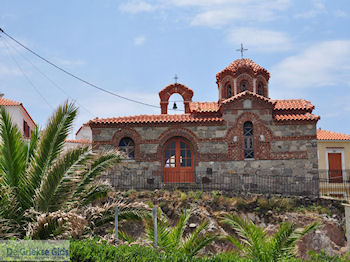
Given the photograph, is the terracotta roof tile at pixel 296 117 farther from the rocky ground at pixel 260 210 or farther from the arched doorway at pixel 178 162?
the arched doorway at pixel 178 162

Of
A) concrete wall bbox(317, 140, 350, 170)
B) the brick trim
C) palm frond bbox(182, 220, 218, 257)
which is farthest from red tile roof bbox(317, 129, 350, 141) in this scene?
palm frond bbox(182, 220, 218, 257)

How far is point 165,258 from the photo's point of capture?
8.80m

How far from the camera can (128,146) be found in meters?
21.7

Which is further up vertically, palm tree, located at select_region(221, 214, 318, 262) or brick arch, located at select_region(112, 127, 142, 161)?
brick arch, located at select_region(112, 127, 142, 161)

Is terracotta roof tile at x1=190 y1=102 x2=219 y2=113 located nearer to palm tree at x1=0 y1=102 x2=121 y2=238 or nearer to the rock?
the rock

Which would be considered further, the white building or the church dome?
the white building

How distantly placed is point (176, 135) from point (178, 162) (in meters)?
1.34

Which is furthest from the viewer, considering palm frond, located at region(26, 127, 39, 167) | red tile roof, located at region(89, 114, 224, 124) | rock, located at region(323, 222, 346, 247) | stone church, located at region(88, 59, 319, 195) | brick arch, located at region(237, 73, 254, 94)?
brick arch, located at region(237, 73, 254, 94)

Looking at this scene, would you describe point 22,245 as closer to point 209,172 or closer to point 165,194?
point 165,194

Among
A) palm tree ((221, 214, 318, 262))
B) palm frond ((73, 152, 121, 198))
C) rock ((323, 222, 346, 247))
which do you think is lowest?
rock ((323, 222, 346, 247))

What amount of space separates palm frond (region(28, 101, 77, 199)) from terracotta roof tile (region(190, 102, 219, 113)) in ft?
37.4

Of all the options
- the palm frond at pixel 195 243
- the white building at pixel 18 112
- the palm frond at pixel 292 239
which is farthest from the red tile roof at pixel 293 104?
the white building at pixel 18 112

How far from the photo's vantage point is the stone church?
2092 cm

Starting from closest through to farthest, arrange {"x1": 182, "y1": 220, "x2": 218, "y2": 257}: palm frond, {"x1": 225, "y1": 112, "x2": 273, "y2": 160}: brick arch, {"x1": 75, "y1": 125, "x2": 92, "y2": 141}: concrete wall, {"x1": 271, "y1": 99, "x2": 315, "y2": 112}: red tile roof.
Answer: {"x1": 182, "y1": 220, "x2": 218, "y2": 257}: palm frond, {"x1": 225, "y1": 112, "x2": 273, "y2": 160}: brick arch, {"x1": 271, "y1": 99, "x2": 315, "y2": 112}: red tile roof, {"x1": 75, "y1": 125, "x2": 92, "y2": 141}: concrete wall
